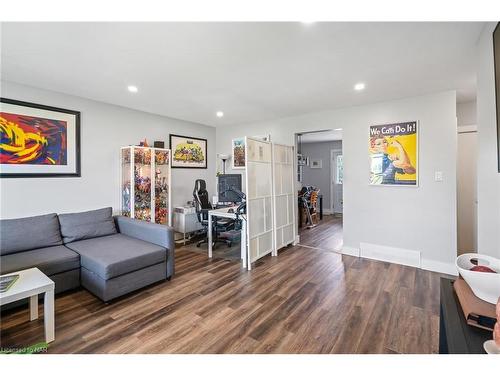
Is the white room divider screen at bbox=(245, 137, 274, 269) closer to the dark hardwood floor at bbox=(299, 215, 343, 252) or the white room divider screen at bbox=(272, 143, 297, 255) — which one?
the white room divider screen at bbox=(272, 143, 297, 255)

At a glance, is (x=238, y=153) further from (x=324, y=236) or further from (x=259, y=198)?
(x=324, y=236)

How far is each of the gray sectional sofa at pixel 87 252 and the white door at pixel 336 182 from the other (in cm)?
619

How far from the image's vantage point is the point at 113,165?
3.76 metres

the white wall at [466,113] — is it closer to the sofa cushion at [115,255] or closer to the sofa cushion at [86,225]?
the sofa cushion at [115,255]

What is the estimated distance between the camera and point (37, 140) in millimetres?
2994

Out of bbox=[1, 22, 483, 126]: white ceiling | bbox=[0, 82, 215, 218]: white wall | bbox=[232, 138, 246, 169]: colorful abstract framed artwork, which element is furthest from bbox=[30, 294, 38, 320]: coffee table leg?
bbox=[232, 138, 246, 169]: colorful abstract framed artwork

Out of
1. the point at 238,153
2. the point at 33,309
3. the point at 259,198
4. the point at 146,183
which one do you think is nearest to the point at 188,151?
the point at 238,153

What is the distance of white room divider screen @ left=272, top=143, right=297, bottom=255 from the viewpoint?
398 centimetres

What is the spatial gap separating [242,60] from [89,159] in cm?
267

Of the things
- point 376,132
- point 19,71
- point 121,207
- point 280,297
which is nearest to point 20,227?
point 121,207

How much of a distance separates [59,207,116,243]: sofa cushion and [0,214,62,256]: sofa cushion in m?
0.08

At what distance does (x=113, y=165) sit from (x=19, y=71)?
154 centimetres

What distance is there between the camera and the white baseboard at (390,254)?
340 centimetres
